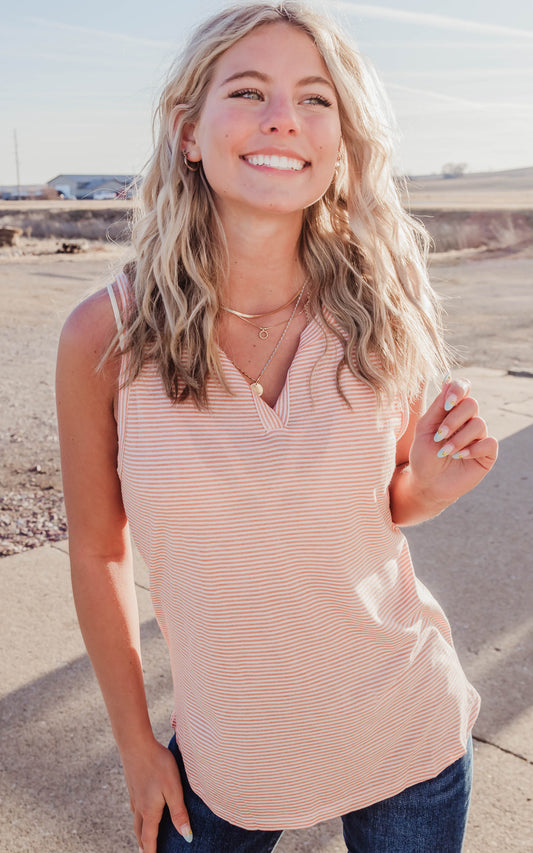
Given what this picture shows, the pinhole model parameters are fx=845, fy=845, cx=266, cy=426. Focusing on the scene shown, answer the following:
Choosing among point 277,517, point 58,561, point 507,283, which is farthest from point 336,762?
point 507,283

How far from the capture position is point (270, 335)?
1.62 meters

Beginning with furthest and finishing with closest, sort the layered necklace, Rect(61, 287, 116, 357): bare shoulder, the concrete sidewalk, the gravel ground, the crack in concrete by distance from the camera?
the gravel ground < the crack in concrete < the concrete sidewalk < the layered necklace < Rect(61, 287, 116, 357): bare shoulder

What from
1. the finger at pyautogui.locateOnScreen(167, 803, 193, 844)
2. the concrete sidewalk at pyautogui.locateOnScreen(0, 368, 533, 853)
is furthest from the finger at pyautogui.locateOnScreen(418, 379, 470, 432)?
the concrete sidewalk at pyautogui.locateOnScreen(0, 368, 533, 853)

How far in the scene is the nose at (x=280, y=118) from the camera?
1.47 m

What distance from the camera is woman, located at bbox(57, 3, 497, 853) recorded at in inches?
54.2

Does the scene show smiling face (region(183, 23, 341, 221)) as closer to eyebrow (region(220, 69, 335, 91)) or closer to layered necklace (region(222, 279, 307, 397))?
eyebrow (region(220, 69, 335, 91))

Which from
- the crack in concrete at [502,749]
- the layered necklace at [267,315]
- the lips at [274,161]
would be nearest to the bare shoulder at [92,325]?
the layered necklace at [267,315]

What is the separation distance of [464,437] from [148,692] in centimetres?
155

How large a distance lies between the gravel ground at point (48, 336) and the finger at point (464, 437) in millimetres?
716

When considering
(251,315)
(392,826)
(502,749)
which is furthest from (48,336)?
(392,826)

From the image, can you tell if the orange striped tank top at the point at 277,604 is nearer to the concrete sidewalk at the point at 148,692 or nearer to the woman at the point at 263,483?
the woman at the point at 263,483

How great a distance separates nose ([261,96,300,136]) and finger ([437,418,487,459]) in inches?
23.6

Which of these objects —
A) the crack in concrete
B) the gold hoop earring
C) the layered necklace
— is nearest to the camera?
the layered necklace

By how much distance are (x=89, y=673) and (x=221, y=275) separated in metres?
1.56
